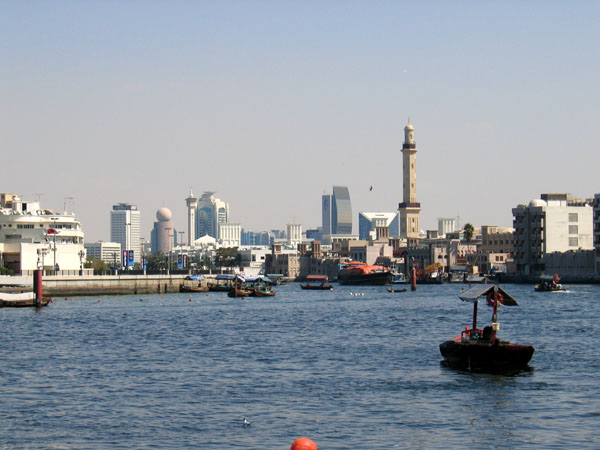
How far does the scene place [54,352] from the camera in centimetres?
5416

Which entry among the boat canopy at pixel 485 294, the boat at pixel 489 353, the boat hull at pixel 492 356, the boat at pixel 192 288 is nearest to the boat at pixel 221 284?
the boat at pixel 192 288

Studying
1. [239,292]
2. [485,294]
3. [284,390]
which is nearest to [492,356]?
[485,294]

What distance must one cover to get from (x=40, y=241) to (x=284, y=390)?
10951 centimetres

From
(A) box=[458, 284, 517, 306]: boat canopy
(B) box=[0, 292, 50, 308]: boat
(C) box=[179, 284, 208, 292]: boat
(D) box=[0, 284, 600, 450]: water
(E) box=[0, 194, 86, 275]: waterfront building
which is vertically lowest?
(D) box=[0, 284, 600, 450]: water

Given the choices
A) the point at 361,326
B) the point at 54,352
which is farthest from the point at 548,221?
the point at 54,352

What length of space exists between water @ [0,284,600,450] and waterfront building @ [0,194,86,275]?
68975mm

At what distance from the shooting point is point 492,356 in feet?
147

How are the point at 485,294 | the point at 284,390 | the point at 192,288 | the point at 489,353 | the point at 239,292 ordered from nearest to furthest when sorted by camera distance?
1. the point at 284,390
2. the point at 489,353
3. the point at 485,294
4. the point at 239,292
5. the point at 192,288

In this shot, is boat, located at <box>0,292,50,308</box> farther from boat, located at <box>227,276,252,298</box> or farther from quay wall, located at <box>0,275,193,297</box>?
boat, located at <box>227,276,252,298</box>

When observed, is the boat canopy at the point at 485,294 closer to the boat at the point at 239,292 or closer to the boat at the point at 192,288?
the boat at the point at 239,292

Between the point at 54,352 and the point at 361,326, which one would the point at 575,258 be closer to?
the point at 361,326

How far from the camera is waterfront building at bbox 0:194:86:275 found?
13788 cm

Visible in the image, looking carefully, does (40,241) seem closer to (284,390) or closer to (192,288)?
(192,288)

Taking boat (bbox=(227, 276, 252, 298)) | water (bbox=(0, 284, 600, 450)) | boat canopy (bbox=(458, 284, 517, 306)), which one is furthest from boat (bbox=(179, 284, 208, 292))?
boat canopy (bbox=(458, 284, 517, 306))
